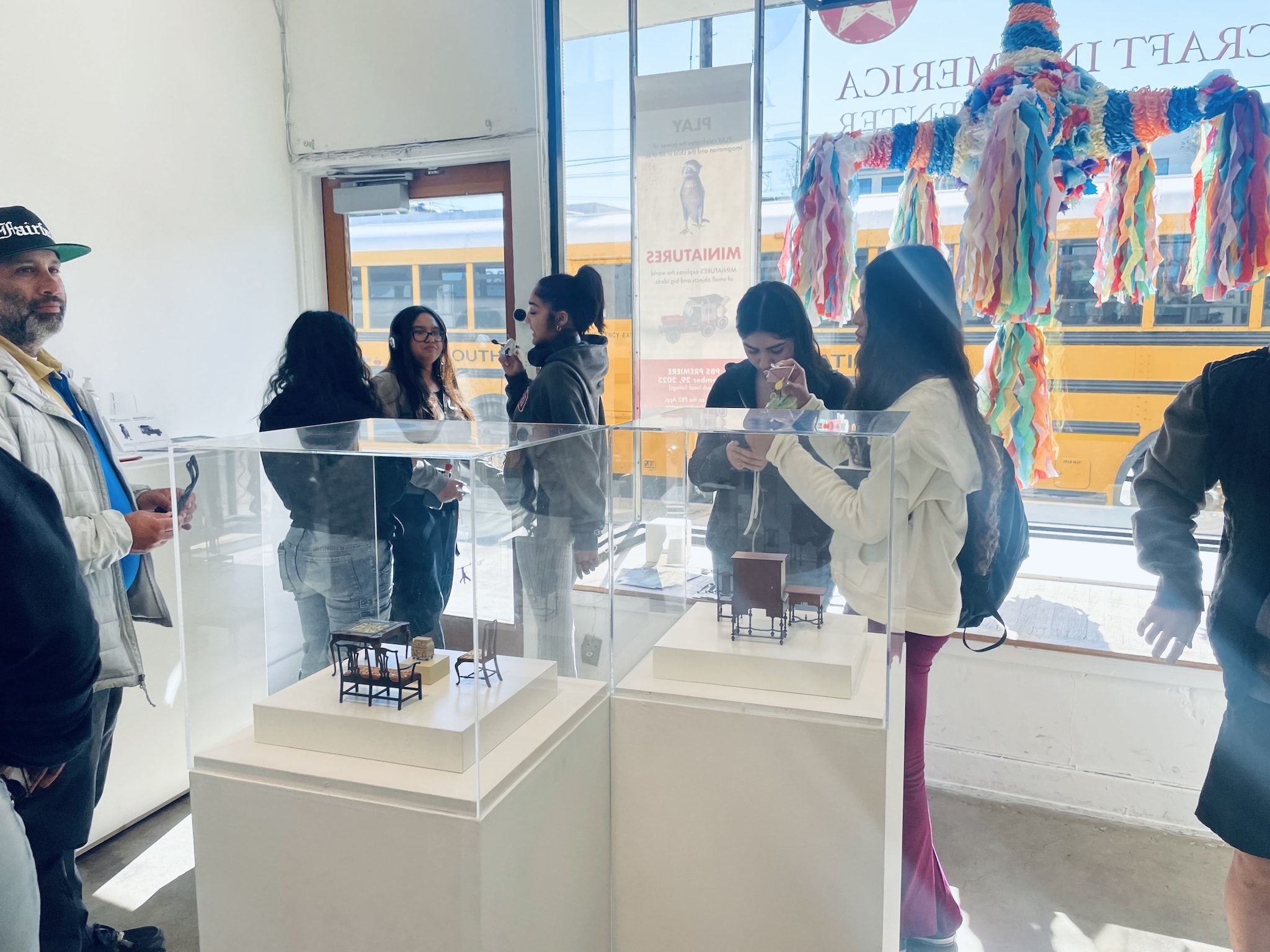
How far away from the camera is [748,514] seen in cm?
136

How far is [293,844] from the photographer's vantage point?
1118 millimetres

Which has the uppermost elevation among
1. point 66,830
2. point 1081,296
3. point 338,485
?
point 1081,296

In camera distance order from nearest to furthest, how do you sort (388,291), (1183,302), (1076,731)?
(1076,731)
(1183,302)
(388,291)

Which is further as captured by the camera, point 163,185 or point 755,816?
point 163,185

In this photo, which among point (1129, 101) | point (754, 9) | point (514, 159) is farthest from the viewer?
point (514, 159)

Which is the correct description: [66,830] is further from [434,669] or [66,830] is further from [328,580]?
[434,669]

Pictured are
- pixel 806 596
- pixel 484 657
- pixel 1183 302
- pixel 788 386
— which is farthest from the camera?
pixel 1183 302

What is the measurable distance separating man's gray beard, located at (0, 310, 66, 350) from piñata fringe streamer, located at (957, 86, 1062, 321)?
201 cm

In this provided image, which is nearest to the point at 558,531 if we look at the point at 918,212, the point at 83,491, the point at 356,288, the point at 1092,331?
the point at 83,491

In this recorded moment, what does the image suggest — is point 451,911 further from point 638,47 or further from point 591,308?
point 638,47

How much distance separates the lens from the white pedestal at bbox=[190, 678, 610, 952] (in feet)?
3.45

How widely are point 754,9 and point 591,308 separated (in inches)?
55.9

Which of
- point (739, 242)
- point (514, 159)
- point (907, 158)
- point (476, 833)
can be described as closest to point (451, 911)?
point (476, 833)

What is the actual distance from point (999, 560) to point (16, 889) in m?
1.62
